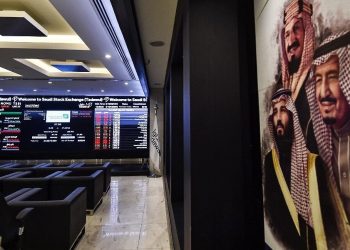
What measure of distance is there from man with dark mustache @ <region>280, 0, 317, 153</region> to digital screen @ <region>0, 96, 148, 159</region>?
801 cm

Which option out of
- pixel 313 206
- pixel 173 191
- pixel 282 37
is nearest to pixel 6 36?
pixel 173 191

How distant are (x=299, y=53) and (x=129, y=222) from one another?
3.85m

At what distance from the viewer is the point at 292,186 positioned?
100 cm

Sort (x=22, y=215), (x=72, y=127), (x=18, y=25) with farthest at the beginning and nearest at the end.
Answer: (x=72, y=127), (x=18, y=25), (x=22, y=215)

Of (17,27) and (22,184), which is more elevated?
(17,27)

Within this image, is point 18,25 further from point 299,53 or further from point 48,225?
point 299,53

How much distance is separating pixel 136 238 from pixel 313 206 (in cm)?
308

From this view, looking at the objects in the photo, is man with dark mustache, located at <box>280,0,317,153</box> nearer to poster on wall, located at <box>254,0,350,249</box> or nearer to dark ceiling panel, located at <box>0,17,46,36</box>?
poster on wall, located at <box>254,0,350,249</box>

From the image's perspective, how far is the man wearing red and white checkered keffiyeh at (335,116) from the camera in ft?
2.33

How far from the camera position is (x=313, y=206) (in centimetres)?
86

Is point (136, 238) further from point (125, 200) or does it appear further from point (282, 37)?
point (282, 37)

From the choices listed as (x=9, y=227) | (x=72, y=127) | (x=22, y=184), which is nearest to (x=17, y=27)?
(x=22, y=184)

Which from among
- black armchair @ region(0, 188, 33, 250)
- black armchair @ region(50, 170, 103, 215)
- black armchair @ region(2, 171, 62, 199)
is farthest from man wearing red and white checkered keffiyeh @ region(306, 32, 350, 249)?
black armchair @ region(2, 171, 62, 199)

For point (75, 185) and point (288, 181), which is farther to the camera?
point (75, 185)
